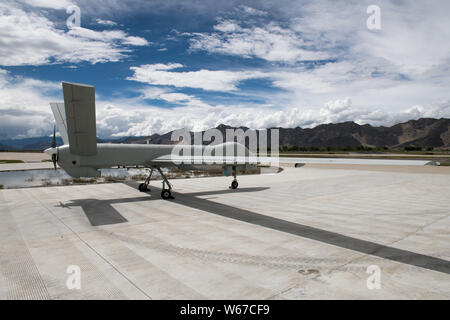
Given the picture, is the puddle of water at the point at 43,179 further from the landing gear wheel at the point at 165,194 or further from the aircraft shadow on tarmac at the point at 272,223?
the landing gear wheel at the point at 165,194

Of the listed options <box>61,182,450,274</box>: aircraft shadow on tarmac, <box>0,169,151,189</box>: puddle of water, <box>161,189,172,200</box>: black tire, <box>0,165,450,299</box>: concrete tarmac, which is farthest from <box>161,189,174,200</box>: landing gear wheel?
<box>0,169,151,189</box>: puddle of water

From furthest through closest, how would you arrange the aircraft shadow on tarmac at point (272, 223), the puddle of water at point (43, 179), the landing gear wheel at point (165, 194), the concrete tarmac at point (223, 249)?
the puddle of water at point (43, 179)
the landing gear wheel at point (165, 194)
the aircraft shadow on tarmac at point (272, 223)
the concrete tarmac at point (223, 249)

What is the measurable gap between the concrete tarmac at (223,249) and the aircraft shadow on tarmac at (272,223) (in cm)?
5

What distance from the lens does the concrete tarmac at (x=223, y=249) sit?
5.75 m

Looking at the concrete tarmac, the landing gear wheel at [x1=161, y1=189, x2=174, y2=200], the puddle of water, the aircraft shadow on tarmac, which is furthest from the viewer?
the puddle of water

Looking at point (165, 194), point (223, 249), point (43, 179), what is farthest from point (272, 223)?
point (43, 179)

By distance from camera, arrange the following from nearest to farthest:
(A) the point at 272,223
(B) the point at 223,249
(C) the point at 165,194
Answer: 1. (B) the point at 223,249
2. (A) the point at 272,223
3. (C) the point at 165,194

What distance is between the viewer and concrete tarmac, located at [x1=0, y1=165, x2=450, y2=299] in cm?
575

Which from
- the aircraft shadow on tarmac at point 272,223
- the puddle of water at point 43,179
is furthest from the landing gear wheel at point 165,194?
the puddle of water at point 43,179

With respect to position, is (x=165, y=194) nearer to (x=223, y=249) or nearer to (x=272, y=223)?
(x=272, y=223)

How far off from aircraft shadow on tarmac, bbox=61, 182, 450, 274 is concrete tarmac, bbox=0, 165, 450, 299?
5 cm

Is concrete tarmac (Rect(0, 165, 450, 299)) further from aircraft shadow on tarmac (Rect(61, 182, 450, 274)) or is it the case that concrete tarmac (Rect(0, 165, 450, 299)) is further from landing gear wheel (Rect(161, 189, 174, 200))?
landing gear wheel (Rect(161, 189, 174, 200))

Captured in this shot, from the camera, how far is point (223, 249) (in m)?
8.07

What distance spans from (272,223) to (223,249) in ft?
11.8
